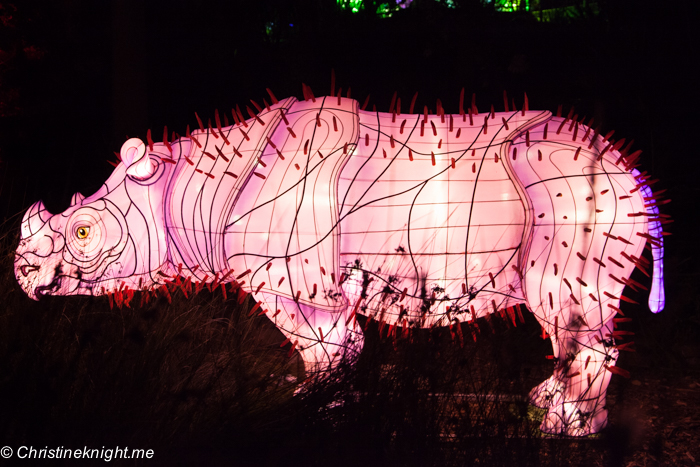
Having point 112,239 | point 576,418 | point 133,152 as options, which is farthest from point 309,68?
point 576,418

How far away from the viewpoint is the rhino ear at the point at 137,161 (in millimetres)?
1928

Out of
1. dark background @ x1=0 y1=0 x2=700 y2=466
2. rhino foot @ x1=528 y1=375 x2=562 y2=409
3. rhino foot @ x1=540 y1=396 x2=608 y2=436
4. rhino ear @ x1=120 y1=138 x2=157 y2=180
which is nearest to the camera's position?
rhino foot @ x1=540 y1=396 x2=608 y2=436

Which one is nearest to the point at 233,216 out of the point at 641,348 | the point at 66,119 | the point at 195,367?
the point at 195,367

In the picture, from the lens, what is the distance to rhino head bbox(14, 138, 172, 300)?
6.39 ft

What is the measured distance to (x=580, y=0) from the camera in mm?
4164

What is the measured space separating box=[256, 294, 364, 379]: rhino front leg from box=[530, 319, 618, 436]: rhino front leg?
2.29 ft

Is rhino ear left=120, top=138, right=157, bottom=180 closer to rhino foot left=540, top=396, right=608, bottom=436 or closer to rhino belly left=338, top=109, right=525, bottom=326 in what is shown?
rhino belly left=338, top=109, right=525, bottom=326

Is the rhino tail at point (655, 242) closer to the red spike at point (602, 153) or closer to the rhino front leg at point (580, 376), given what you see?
the red spike at point (602, 153)

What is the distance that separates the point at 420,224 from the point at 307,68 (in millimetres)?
2576

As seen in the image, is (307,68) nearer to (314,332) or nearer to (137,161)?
(137,161)

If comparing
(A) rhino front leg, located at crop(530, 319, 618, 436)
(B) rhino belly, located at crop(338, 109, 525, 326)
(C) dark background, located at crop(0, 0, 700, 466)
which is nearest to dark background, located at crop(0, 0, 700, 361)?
(C) dark background, located at crop(0, 0, 700, 466)

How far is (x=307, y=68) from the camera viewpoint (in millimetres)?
3957

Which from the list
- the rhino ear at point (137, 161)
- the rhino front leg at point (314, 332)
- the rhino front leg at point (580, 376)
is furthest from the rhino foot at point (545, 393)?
the rhino ear at point (137, 161)

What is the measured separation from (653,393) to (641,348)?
1.45 feet
